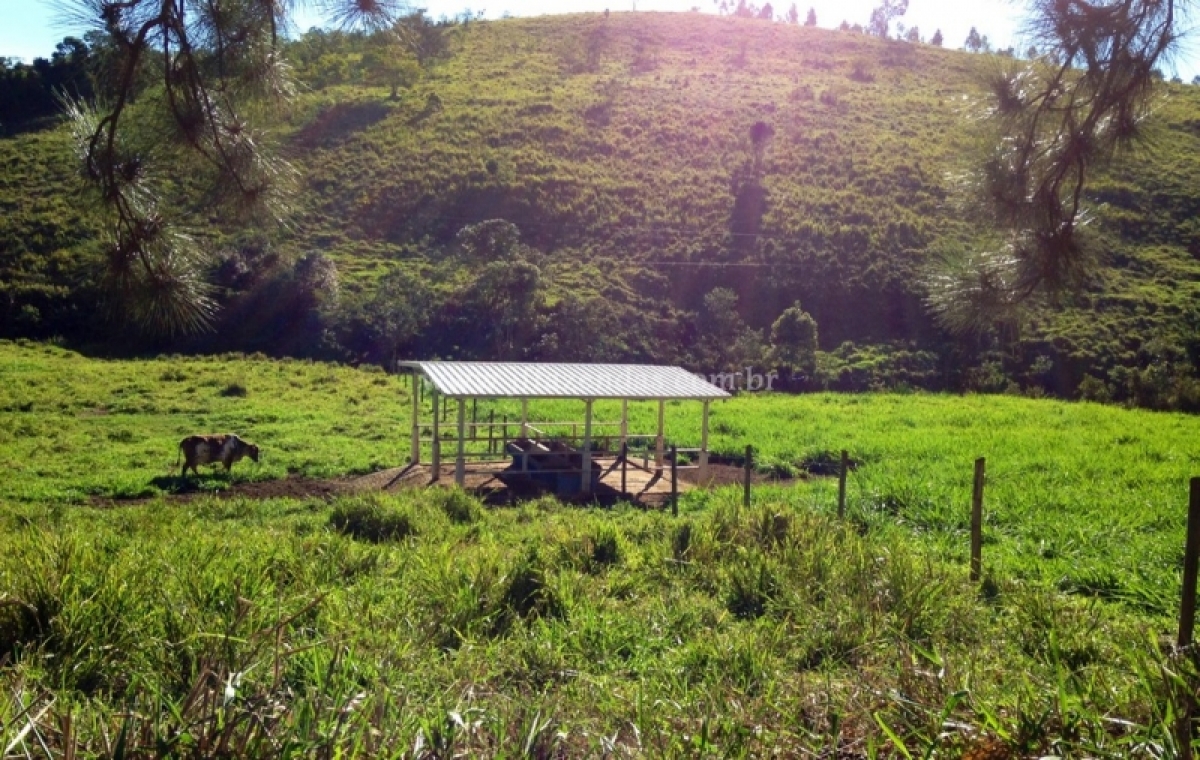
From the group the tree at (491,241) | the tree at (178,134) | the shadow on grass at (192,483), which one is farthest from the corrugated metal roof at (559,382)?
the tree at (491,241)

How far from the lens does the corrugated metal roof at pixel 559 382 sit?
15.1m

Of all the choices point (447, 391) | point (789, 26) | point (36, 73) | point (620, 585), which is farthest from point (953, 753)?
point (789, 26)

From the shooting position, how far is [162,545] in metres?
6.21

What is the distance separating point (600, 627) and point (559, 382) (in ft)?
36.9

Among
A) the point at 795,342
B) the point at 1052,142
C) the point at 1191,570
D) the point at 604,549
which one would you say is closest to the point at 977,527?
the point at 1191,570

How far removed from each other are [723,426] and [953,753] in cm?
1829

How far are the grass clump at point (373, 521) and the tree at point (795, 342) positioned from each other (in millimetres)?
25476

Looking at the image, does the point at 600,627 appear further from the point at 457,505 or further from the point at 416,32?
the point at 457,505

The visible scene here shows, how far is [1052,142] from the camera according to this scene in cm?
461

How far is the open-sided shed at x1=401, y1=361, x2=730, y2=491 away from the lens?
1477 centimetres

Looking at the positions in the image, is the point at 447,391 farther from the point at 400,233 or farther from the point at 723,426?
the point at 400,233

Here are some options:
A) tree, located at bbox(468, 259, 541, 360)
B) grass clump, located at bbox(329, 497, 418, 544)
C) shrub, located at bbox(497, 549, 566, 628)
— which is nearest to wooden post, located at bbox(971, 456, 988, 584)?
shrub, located at bbox(497, 549, 566, 628)

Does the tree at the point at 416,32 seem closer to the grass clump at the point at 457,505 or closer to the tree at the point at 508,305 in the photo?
the grass clump at the point at 457,505

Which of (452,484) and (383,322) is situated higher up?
(383,322)
